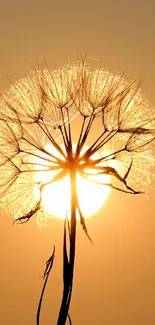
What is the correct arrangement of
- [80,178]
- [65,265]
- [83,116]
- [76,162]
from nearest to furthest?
[65,265] → [76,162] → [80,178] → [83,116]

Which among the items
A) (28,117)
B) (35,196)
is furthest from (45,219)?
(28,117)

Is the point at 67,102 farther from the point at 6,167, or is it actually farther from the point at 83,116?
the point at 6,167

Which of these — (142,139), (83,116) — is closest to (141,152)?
(142,139)

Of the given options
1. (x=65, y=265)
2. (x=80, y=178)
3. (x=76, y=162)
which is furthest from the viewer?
(x=80, y=178)

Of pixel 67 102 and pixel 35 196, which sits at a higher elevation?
pixel 67 102

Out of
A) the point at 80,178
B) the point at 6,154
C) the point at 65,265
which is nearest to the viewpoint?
the point at 65,265

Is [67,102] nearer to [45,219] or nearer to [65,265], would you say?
[45,219]

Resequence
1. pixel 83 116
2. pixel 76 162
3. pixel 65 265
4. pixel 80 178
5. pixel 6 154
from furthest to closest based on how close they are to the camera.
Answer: pixel 6 154 < pixel 83 116 < pixel 80 178 < pixel 76 162 < pixel 65 265

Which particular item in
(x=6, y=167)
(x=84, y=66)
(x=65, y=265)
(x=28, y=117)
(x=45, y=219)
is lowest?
(x=65, y=265)

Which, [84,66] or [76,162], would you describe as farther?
[84,66]
